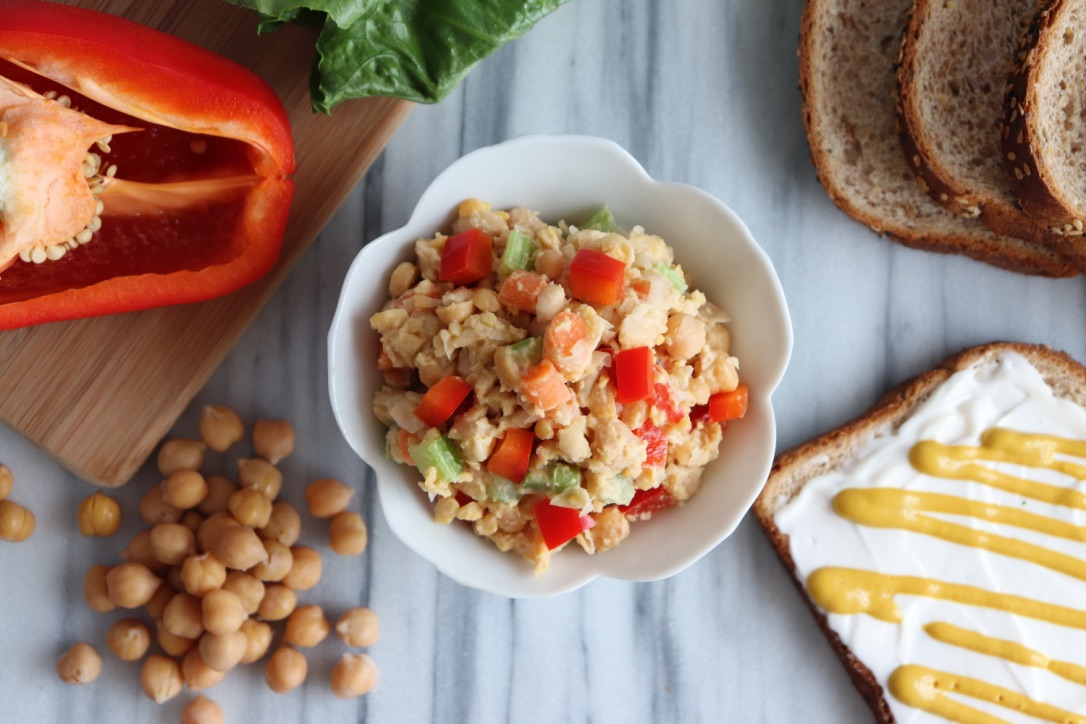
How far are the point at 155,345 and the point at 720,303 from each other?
1455 mm

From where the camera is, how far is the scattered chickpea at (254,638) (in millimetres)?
2629

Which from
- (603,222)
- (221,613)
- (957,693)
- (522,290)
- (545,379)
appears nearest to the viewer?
(545,379)

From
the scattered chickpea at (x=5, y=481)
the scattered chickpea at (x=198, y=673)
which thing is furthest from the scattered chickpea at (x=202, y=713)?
the scattered chickpea at (x=5, y=481)

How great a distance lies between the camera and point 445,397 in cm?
203

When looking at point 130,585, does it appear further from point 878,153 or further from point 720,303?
point 878,153

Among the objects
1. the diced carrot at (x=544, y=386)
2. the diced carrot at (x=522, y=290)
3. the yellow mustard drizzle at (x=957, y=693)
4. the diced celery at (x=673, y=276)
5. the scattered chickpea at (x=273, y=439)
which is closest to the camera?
the diced carrot at (x=544, y=386)

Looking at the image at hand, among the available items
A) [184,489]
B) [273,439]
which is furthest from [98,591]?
[273,439]

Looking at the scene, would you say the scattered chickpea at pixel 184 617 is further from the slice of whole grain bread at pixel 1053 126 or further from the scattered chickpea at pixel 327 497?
the slice of whole grain bread at pixel 1053 126

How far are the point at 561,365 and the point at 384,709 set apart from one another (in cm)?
136

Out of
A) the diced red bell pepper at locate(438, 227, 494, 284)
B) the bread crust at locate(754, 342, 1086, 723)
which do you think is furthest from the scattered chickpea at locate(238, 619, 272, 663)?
the bread crust at locate(754, 342, 1086, 723)

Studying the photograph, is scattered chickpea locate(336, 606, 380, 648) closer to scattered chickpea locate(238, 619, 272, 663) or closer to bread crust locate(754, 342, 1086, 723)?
scattered chickpea locate(238, 619, 272, 663)

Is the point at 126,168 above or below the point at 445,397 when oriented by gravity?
below

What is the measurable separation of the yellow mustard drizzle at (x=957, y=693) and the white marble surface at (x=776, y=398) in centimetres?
17

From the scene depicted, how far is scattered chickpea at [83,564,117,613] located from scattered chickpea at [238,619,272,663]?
372 millimetres
